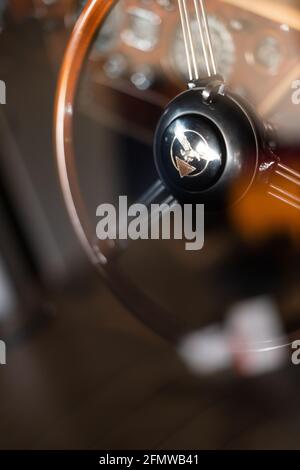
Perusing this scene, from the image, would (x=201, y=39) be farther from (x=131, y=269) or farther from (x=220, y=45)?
(x=131, y=269)

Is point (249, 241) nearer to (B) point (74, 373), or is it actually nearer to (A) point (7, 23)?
(B) point (74, 373)

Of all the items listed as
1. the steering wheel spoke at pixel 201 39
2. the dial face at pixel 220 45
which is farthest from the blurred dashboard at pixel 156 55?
the steering wheel spoke at pixel 201 39

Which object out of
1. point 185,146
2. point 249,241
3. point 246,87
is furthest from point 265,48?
point 185,146

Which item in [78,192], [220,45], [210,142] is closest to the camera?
[210,142]

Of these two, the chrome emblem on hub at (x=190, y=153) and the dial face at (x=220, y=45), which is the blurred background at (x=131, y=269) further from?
the chrome emblem on hub at (x=190, y=153)

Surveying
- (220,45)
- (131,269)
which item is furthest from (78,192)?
(131,269)

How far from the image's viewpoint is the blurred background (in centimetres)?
129

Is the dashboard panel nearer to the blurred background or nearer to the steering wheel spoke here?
the blurred background

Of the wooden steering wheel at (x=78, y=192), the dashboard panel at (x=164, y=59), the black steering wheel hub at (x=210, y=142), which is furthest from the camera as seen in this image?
the dashboard panel at (x=164, y=59)

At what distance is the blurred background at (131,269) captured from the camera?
1291mm

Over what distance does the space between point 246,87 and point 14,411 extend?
0.82 metres

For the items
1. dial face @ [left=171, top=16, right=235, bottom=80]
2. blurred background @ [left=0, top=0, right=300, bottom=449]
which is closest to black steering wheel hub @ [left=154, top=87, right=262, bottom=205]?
blurred background @ [left=0, top=0, right=300, bottom=449]

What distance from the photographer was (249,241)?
167cm

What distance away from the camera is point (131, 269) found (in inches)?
71.3
